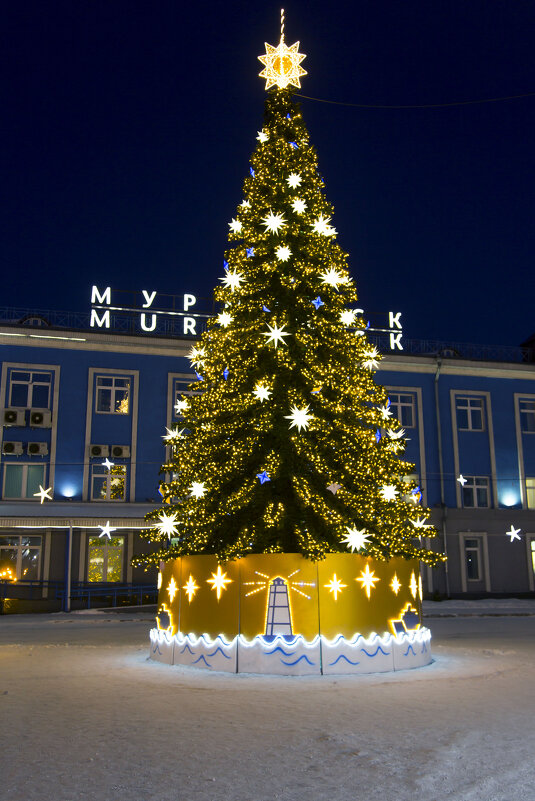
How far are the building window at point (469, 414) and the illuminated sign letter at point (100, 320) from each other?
1597 centimetres

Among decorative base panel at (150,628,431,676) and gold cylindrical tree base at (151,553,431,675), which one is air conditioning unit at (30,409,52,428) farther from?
decorative base panel at (150,628,431,676)

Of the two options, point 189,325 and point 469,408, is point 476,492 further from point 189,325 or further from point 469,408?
point 189,325

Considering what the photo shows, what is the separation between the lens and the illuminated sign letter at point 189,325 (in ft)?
105

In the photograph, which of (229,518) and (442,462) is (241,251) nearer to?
(229,518)

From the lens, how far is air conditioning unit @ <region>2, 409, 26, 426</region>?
28.4 m

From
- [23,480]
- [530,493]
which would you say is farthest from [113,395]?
[530,493]

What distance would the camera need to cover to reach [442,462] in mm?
32594

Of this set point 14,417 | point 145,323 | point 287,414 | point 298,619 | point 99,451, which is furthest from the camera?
point 145,323

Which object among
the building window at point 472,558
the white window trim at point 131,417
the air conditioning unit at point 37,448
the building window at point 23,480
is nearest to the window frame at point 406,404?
the building window at point 472,558

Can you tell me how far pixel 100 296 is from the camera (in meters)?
31.7

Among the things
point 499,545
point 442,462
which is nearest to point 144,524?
point 442,462

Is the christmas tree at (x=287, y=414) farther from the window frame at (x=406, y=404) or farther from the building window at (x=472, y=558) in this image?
the building window at (x=472, y=558)

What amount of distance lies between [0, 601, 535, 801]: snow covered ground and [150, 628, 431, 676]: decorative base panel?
33cm

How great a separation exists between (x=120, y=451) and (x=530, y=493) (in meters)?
18.4
